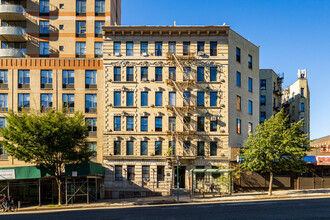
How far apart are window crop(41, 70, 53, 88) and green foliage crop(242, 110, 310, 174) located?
25.5 meters

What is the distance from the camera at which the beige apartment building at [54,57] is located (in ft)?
133

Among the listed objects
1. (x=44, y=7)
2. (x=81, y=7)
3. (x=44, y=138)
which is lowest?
(x=44, y=138)

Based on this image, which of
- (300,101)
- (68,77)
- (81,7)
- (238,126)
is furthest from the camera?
(300,101)

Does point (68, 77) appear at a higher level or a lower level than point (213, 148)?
higher

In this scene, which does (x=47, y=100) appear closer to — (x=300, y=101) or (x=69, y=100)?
(x=69, y=100)

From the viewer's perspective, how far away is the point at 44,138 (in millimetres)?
30500

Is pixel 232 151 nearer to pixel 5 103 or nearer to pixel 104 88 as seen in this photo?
pixel 104 88

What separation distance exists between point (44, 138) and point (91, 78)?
12.8 metres

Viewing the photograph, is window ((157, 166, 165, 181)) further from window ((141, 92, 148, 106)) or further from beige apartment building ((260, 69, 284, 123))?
beige apartment building ((260, 69, 284, 123))

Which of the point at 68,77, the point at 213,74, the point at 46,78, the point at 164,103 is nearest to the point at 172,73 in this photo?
the point at 164,103

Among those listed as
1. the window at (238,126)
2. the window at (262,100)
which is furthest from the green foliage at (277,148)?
the window at (262,100)

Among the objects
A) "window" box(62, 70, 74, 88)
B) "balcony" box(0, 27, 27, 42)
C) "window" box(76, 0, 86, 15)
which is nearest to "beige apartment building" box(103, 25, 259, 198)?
"window" box(62, 70, 74, 88)

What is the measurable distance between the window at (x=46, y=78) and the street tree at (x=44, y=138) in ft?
33.9

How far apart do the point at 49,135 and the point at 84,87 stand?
11.8 meters
